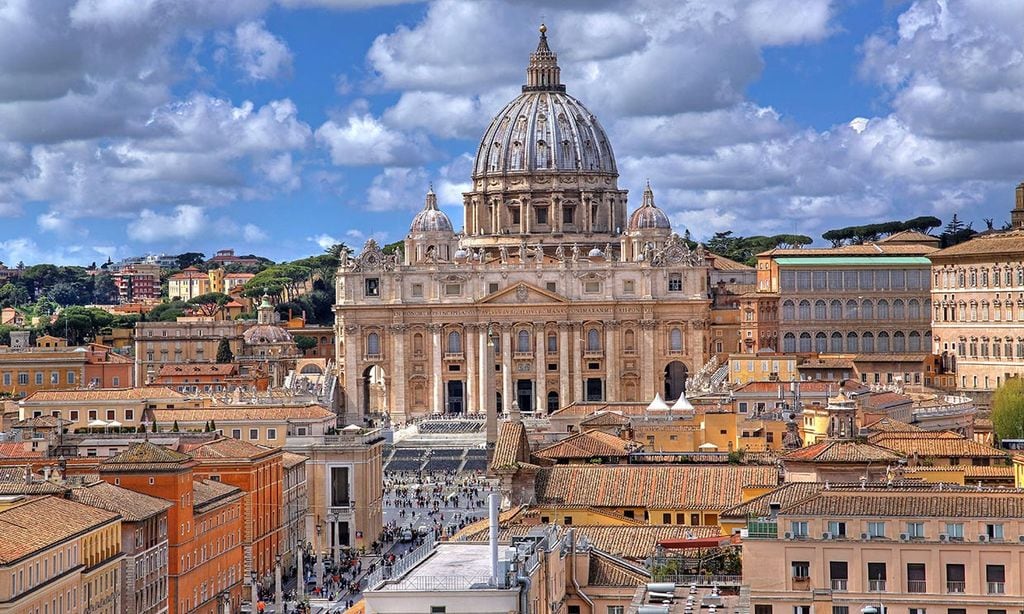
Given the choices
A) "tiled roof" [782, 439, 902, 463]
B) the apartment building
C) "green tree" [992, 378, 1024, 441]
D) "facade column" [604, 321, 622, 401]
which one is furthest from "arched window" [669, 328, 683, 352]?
the apartment building

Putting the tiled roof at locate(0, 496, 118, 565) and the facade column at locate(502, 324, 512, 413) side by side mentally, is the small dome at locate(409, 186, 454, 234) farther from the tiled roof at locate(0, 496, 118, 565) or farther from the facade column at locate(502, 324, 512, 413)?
the tiled roof at locate(0, 496, 118, 565)

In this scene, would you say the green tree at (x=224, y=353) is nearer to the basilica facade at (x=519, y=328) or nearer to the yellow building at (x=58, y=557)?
the basilica facade at (x=519, y=328)

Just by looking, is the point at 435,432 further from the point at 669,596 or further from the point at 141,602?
the point at 669,596

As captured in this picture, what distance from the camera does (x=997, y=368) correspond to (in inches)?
4385

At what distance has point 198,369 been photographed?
13988 cm

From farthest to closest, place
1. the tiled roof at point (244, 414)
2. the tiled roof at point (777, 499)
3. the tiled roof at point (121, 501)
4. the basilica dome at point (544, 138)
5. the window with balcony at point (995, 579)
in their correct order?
the basilica dome at point (544, 138)
the tiled roof at point (244, 414)
the tiled roof at point (121, 501)
the tiled roof at point (777, 499)
the window with balcony at point (995, 579)

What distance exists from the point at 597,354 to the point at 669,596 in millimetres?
117200

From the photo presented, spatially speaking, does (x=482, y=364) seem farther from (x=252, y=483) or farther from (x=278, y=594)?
(x=278, y=594)

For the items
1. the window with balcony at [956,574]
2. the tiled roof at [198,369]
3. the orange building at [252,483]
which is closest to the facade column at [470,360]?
the tiled roof at [198,369]

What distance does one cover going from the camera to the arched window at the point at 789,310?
136750mm

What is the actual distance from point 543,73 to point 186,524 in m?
122

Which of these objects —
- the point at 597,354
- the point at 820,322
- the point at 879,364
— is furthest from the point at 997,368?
the point at 597,354

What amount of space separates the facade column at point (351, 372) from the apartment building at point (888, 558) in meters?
112

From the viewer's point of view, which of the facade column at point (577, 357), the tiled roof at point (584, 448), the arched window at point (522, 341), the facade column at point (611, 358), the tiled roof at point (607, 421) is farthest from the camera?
the arched window at point (522, 341)
